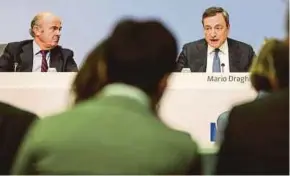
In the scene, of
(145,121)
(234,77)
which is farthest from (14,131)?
(234,77)

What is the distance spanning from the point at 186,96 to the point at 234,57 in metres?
0.37

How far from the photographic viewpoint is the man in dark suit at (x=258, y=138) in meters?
1.16

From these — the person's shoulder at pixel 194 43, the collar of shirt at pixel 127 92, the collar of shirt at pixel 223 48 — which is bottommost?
the collar of shirt at pixel 223 48

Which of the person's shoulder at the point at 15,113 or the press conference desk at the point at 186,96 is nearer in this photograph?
the person's shoulder at the point at 15,113

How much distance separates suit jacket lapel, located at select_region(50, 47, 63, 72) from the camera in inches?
120

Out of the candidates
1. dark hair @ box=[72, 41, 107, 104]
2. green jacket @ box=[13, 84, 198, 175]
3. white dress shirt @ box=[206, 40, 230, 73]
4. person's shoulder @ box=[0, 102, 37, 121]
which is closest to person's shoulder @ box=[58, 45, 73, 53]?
white dress shirt @ box=[206, 40, 230, 73]

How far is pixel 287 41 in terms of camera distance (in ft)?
4.09

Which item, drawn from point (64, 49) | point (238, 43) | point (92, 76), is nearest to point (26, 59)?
point (64, 49)

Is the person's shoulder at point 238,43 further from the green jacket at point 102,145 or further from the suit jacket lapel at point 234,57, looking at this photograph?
the green jacket at point 102,145

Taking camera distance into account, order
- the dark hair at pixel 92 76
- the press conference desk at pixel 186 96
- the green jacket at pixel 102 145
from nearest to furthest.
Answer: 1. the green jacket at pixel 102 145
2. the dark hair at pixel 92 76
3. the press conference desk at pixel 186 96

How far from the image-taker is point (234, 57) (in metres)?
3.03

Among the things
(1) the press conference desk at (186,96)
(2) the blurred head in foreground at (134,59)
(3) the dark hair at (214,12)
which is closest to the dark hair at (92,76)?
(2) the blurred head in foreground at (134,59)

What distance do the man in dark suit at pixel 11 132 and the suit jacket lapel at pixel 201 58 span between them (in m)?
1.71

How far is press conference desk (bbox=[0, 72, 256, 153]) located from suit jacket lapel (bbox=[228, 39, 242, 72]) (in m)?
0.08
